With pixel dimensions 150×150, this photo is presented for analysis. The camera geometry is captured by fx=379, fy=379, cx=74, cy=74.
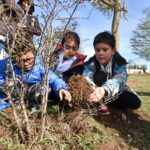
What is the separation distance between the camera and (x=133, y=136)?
159 inches

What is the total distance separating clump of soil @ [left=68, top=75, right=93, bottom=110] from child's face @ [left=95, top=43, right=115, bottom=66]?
746 millimetres

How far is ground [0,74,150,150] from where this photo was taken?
324 centimetres

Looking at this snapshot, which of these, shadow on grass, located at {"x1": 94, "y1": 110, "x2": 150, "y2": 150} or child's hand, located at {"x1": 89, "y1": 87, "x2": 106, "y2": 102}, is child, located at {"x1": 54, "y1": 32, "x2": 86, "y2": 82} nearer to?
shadow on grass, located at {"x1": 94, "y1": 110, "x2": 150, "y2": 150}

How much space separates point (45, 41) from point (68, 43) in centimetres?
138

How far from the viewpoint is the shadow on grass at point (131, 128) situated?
12.8ft

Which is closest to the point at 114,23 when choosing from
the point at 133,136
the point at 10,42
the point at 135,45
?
the point at 133,136

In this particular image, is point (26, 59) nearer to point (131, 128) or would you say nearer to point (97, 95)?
point (97, 95)

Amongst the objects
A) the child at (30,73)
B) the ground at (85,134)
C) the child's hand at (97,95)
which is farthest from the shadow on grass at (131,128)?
the child at (30,73)

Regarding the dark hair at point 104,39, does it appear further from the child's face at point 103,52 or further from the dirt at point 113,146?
the dirt at point 113,146

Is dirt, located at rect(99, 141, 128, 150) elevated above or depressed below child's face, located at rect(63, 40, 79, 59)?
below

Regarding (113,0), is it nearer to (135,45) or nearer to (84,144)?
(84,144)

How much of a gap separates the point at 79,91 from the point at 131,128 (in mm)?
1061

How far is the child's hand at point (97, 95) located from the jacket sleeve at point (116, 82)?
0.14 meters

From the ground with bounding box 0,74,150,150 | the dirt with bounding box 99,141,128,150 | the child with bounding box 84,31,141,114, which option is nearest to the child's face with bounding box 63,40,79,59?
the child with bounding box 84,31,141,114
